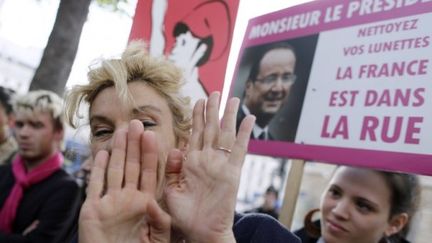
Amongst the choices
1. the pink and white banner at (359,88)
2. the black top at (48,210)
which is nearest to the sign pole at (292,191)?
the pink and white banner at (359,88)

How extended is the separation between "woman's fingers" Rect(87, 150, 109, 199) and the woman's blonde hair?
11.8 inches

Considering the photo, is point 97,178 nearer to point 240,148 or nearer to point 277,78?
point 240,148

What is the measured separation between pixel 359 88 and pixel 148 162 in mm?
756

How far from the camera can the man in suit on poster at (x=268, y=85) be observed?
5.77 ft

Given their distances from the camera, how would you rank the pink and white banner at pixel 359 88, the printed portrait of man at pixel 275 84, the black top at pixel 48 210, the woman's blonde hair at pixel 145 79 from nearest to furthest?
1. the pink and white banner at pixel 359 88
2. the woman's blonde hair at pixel 145 79
3. the printed portrait of man at pixel 275 84
4. the black top at pixel 48 210

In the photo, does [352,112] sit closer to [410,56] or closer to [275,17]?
[410,56]

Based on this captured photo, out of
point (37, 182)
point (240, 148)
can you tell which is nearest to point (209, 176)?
point (240, 148)

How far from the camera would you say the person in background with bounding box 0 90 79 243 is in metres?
2.12

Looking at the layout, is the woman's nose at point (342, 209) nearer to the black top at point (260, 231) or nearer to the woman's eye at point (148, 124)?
the black top at point (260, 231)

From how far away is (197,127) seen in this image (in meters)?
1.12

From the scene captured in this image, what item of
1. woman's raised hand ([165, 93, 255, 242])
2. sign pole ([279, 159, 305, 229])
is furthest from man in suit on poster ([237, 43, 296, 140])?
woman's raised hand ([165, 93, 255, 242])

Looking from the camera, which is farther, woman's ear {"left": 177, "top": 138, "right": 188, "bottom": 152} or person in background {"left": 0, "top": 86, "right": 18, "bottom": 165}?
person in background {"left": 0, "top": 86, "right": 18, "bottom": 165}

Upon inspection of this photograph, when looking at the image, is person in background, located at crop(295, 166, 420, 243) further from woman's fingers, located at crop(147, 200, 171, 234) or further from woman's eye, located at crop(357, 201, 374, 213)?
woman's fingers, located at crop(147, 200, 171, 234)

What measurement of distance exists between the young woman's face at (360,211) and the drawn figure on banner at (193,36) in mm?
775
